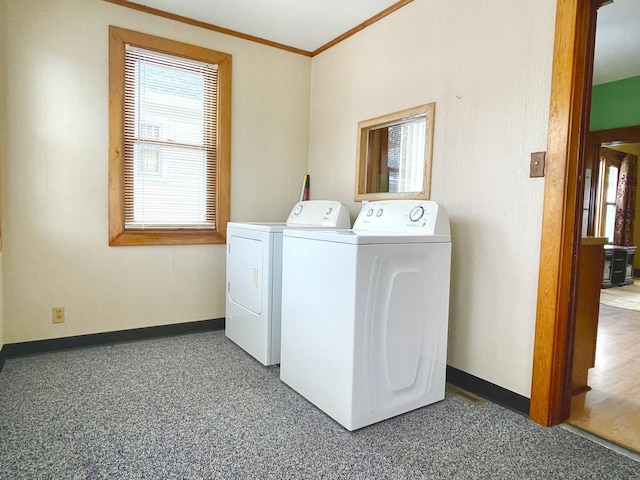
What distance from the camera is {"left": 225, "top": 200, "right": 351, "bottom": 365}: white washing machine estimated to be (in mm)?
2424

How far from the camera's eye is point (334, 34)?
10.3 feet

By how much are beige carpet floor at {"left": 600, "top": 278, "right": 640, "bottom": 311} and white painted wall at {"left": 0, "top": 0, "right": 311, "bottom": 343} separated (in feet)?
15.0

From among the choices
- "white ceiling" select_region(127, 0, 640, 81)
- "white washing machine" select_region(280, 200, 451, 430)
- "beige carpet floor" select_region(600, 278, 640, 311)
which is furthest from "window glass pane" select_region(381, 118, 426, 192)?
"beige carpet floor" select_region(600, 278, 640, 311)

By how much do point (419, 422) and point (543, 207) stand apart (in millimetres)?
1145

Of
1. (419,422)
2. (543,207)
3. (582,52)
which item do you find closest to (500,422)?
(419,422)

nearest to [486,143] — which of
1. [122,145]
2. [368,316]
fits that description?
[368,316]

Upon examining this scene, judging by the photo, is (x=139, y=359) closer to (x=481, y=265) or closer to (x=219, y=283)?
(x=219, y=283)

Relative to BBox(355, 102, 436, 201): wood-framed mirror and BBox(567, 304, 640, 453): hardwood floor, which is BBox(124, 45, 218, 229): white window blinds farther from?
BBox(567, 304, 640, 453): hardwood floor

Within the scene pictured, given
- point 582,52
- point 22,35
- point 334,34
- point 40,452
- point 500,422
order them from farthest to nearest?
1. point 334,34
2. point 22,35
3. point 500,422
4. point 582,52
5. point 40,452

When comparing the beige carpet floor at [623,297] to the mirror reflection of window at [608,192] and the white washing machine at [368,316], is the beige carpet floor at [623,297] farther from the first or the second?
the white washing machine at [368,316]

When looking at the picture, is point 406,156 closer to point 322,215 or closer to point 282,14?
point 322,215

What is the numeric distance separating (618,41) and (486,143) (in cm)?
256

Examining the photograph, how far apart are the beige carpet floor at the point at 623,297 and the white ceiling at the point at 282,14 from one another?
433cm

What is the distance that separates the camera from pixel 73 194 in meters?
2.65
